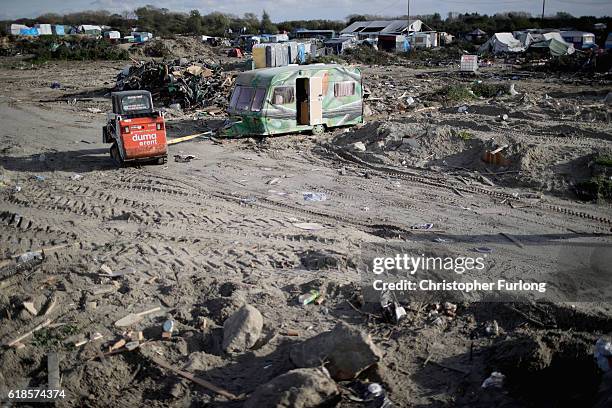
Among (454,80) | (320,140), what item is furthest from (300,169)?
(454,80)

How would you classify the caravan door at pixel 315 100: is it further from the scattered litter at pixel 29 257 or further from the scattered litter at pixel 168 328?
the scattered litter at pixel 168 328

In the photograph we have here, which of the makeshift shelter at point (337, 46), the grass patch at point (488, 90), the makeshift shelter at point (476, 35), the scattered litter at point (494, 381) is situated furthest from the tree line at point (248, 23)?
the scattered litter at point (494, 381)

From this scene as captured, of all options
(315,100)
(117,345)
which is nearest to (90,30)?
(315,100)

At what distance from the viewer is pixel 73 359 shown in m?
6.21

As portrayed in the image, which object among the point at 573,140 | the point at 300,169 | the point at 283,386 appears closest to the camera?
the point at 283,386

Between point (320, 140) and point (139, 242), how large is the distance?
343 inches

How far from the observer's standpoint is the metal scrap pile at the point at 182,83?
23.2 meters

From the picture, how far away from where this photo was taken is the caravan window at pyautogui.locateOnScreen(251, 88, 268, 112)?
1593cm

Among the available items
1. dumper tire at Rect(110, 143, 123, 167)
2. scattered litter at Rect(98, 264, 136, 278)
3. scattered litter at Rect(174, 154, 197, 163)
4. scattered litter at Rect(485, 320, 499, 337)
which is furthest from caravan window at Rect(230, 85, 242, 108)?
A: scattered litter at Rect(485, 320, 499, 337)

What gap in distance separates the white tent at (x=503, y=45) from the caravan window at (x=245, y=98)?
132ft

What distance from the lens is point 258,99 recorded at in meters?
16.0

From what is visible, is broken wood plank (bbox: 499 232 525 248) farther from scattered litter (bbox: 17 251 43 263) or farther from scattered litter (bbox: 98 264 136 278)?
scattered litter (bbox: 17 251 43 263)

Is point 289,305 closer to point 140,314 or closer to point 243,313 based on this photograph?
point 243,313

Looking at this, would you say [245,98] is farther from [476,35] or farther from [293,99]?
[476,35]
